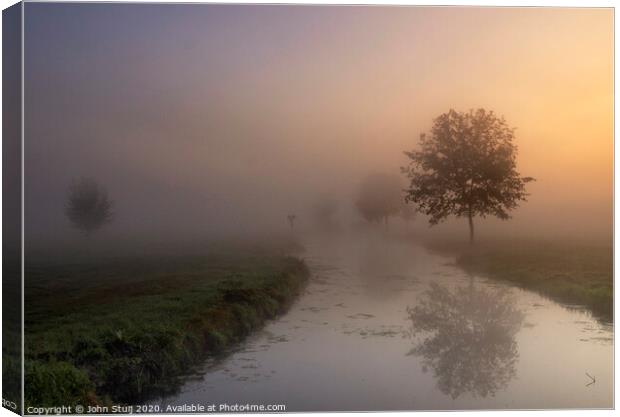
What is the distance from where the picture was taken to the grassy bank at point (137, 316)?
1004cm

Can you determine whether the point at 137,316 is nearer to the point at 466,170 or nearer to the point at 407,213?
the point at 407,213

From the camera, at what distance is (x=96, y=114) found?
1040 cm

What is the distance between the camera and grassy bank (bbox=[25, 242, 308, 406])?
32.9 feet

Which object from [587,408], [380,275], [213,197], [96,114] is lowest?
[587,408]

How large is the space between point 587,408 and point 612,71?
4596 millimetres

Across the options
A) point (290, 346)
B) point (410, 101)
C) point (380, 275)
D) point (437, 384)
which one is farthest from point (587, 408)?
point (410, 101)

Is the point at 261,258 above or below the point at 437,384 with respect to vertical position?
above

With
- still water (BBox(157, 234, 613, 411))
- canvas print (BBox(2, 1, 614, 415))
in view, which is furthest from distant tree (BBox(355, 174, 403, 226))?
still water (BBox(157, 234, 613, 411))

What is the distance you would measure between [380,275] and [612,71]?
423 cm

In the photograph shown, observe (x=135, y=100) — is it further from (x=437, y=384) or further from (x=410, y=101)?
(x=437, y=384)

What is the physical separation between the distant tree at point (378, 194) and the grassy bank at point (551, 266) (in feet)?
2.71

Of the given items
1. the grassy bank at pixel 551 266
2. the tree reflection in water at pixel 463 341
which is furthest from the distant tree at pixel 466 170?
the tree reflection in water at pixel 463 341

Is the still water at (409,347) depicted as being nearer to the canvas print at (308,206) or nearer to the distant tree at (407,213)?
the canvas print at (308,206)

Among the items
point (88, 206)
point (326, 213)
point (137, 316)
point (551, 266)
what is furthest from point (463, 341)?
point (88, 206)
